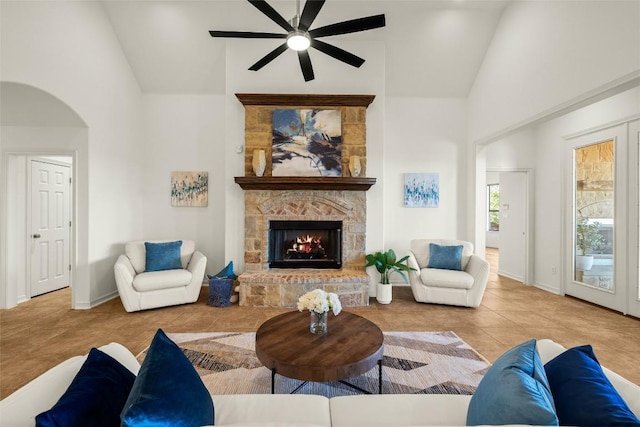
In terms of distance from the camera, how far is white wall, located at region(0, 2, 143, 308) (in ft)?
10.2

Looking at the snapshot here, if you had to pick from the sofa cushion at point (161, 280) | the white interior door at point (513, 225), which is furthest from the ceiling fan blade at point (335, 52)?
the white interior door at point (513, 225)

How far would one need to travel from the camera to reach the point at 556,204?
4.89 m

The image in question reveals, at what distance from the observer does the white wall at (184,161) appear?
204 inches

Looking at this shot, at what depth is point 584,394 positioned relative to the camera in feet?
3.12

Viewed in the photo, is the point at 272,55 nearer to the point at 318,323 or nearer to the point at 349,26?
the point at 349,26

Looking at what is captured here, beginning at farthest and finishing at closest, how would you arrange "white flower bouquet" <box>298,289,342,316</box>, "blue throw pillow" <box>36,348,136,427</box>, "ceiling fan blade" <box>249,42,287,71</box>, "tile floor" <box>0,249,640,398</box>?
"ceiling fan blade" <box>249,42,287,71</box>
"tile floor" <box>0,249,640,398</box>
"white flower bouquet" <box>298,289,342,316</box>
"blue throw pillow" <box>36,348,136,427</box>

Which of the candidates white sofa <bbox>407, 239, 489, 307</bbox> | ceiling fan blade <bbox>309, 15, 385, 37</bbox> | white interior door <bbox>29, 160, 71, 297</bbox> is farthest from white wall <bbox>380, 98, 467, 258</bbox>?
white interior door <bbox>29, 160, 71, 297</bbox>

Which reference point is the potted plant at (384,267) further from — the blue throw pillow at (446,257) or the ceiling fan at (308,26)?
the ceiling fan at (308,26)

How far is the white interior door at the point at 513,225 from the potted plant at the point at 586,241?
891 mm

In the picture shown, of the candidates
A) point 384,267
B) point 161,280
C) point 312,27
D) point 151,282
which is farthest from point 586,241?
point 151,282

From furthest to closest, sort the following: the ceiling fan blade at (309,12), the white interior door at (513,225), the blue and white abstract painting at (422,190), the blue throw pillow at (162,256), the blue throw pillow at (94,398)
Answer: the white interior door at (513,225), the blue and white abstract painting at (422,190), the blue throw pillow at (162,256), the ceiling fan blade at (309,12), the blue throw pillow at (94,398)

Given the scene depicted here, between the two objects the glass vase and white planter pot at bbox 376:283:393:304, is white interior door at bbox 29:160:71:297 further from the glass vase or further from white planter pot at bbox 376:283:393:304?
white planter pot at bbox 376:283:393:304

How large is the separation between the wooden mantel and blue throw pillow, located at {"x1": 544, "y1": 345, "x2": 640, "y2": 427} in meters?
3.95

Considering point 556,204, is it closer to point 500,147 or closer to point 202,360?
point 500,147
